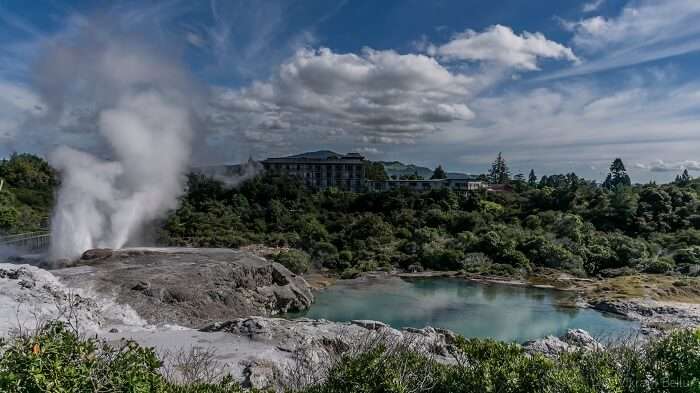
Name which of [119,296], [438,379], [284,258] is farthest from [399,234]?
[438,379]

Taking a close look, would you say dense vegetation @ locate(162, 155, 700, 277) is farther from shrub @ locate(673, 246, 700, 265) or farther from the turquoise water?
the turquoise water

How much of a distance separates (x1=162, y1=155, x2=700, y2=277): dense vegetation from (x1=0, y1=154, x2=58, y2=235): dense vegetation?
9.69 metres

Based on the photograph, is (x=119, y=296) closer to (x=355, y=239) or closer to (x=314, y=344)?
(x=314, y=344)

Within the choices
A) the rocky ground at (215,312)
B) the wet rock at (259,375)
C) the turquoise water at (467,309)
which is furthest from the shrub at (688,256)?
the wet rock at (259,375)

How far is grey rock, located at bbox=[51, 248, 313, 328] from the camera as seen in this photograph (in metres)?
20.2

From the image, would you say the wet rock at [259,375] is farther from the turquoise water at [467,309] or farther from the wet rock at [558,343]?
the turquoise water at [467,309]

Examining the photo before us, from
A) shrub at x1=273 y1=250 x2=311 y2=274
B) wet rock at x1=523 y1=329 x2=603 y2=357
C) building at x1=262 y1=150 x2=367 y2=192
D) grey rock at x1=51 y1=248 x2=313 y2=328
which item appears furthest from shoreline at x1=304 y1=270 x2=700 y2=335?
building at x1=262 y1=150 x2=367 y2=192

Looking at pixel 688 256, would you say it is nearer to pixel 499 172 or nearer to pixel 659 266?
pixel 659 266

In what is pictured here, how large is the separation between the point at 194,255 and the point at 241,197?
2711cm

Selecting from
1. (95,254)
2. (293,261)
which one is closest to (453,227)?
(293,261)

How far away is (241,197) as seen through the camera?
5319cm

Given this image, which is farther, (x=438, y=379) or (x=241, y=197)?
(x=241, y=197)

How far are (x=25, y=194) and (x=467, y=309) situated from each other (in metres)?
40.5

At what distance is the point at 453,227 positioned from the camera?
49.1m
